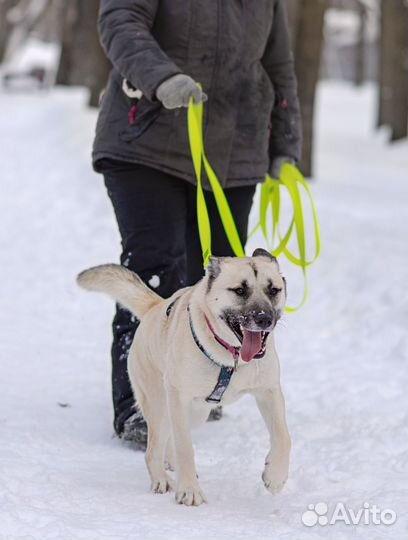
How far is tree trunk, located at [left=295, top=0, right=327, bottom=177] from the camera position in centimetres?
1098

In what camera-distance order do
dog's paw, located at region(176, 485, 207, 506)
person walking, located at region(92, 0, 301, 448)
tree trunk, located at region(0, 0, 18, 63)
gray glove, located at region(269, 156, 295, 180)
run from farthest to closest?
tree trunk, located at region(0, 0, 18, 63)
gray glove, located at region(269, 156, 295, 180)
person walking, located at region(92, 0, 301, 448)
dog's paw, located at region(176, 485, 207, 506)

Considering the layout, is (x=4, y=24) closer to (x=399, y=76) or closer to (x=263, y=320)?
(x=399, y=76)

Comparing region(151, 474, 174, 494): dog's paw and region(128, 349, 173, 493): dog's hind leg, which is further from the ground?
region(128, 349, 173, 493): dog's hind leg

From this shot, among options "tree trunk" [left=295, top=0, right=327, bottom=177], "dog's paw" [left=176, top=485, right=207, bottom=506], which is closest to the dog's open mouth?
"dog's paw" [left=176, top=485, right=207, bottom=506]

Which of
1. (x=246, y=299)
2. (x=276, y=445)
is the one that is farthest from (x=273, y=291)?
(x=276, y=445)

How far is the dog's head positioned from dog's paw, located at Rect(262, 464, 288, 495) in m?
0.42

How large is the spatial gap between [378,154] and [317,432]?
11698mm

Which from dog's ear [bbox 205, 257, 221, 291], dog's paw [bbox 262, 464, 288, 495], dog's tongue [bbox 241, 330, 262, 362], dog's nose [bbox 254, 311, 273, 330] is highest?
dog's ear [bbox 205, 257, 221, 291]

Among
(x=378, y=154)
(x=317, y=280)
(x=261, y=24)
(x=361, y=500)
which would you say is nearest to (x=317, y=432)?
(x=361, y=500)

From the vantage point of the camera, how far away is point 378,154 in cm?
1532

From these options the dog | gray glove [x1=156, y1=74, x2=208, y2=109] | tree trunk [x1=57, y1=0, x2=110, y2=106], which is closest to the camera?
the dog

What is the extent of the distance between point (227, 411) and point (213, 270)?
5.06ft

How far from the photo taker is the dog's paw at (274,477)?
318cm

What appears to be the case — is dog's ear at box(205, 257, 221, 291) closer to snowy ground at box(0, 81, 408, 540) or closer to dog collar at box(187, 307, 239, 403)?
dog collar at box(187, 307, 239, 403)
